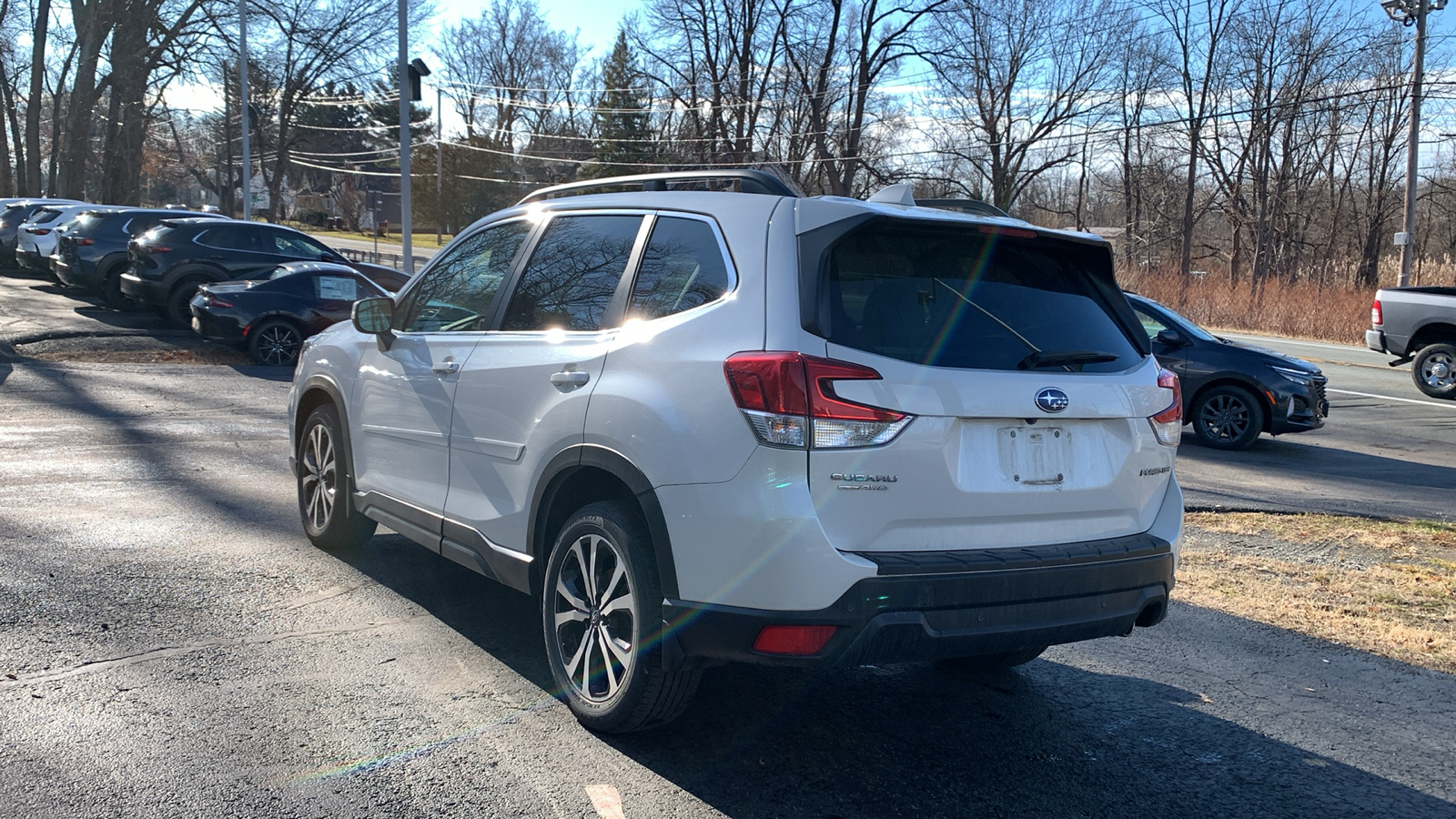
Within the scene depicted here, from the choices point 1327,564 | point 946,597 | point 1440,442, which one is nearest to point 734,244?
point 946,597

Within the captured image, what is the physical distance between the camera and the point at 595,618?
3.89m

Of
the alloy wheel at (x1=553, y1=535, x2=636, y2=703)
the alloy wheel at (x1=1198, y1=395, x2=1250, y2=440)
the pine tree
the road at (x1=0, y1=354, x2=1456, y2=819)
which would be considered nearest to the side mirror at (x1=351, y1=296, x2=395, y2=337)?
the road at (x1=0, y1=354, x2=1456, y2=819)

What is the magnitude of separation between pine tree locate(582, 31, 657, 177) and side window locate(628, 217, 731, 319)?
5347 cm

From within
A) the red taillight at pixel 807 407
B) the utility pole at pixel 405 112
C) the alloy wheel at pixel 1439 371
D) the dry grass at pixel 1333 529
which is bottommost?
the dry grass at pixel 1333 529

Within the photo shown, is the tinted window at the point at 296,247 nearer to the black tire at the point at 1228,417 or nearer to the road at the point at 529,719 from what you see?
the road at the point at 529,719

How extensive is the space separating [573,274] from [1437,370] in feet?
A: 54.5

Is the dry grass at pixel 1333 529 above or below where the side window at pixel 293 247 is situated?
below

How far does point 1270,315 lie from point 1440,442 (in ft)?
63.5

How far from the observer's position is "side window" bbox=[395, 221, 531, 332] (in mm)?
4859

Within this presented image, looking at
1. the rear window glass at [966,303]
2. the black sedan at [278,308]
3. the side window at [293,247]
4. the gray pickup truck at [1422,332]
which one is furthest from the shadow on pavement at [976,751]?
the side window at [293,247]

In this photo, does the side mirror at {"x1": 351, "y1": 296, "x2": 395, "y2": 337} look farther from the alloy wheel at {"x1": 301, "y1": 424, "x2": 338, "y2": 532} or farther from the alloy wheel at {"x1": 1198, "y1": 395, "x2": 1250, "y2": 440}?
the alloy wheel at {"x1": 1198, "y1": 395, "x2": 1250, "y2": 440}

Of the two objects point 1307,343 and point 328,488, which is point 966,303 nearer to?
point 328,488

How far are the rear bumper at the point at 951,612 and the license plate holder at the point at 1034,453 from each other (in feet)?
0.74

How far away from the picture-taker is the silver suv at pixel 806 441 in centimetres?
326
